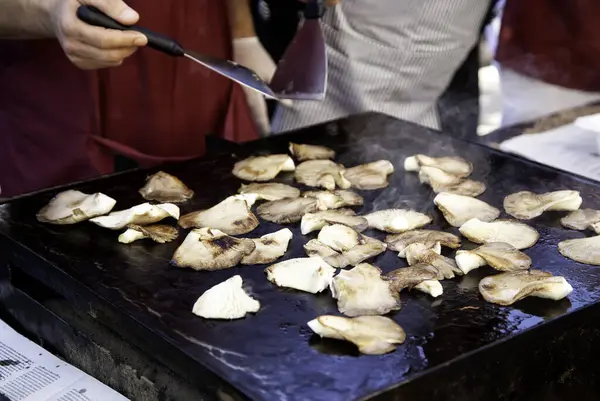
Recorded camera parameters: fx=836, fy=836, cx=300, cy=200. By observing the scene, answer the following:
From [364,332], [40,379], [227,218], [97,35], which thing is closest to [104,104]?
[97,35]

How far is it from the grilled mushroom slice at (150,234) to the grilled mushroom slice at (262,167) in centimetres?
29

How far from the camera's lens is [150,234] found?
1427 mm

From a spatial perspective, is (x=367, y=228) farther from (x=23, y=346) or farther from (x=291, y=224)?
(x=23, y=346)

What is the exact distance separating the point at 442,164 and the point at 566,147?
1.61ft

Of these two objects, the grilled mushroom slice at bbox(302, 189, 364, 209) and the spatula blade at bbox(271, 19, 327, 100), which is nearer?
the grilled mushroom slice at bbox(302, 189, 364, 209)

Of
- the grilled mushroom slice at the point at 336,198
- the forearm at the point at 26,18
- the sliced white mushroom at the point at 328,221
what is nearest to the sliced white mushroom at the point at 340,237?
the sliced white mushroom at the point at 328,221

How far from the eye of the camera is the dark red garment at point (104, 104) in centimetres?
190

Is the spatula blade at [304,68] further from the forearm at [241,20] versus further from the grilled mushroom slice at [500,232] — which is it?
the grilled mushroom slice at [500,232]

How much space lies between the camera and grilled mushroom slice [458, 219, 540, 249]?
1.42 metres

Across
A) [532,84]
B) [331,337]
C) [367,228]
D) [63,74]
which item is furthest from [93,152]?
[532,84]

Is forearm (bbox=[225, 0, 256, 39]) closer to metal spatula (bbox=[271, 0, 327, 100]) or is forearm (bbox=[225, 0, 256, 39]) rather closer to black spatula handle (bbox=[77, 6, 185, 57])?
metal spatula (bbox=[271, 0, 327, 100])

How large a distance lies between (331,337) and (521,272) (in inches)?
13.5

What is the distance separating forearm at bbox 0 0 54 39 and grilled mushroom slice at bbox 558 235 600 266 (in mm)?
1085

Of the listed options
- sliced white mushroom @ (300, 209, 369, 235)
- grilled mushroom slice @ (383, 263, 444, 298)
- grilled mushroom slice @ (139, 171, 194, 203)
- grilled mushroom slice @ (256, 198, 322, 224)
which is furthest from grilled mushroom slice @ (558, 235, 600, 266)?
grilled mushroom slice @ (139, 171, 194, 203)
